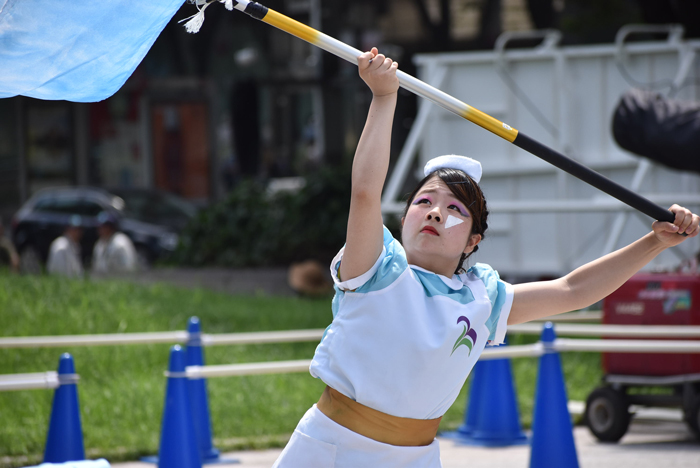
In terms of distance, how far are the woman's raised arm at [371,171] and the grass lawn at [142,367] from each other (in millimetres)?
4084

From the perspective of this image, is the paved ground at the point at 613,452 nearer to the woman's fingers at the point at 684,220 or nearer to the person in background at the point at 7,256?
the woman's fingers at the point at 684,220

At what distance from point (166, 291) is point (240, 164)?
38.7 ft

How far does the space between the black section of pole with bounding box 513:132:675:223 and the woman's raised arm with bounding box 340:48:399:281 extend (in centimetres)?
62

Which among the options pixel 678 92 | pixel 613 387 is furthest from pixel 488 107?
pixel 613 387

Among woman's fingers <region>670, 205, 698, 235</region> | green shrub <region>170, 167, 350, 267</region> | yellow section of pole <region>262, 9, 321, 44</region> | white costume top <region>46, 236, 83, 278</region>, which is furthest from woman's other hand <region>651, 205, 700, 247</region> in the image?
green shrub <region>170, 167, 350, 267</region>

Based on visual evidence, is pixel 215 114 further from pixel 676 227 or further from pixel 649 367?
pixel 676 227

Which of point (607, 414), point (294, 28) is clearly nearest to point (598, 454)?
point (607, 414)

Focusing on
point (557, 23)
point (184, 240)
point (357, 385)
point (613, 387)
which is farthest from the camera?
point (557, 23)

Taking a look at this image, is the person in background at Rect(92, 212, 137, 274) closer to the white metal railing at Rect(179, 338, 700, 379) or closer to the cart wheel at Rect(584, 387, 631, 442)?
the cart wheel at Rect(584, 387, 631, 442)

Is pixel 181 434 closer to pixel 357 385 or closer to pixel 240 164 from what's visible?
pixel 357 385

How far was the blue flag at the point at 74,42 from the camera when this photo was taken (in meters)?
3.03

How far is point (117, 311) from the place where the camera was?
9.38 metres

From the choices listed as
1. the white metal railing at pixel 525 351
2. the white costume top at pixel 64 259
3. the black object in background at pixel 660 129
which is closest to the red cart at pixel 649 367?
the white metal railing at pixel 525 351

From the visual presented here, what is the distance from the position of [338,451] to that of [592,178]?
1.20 m
